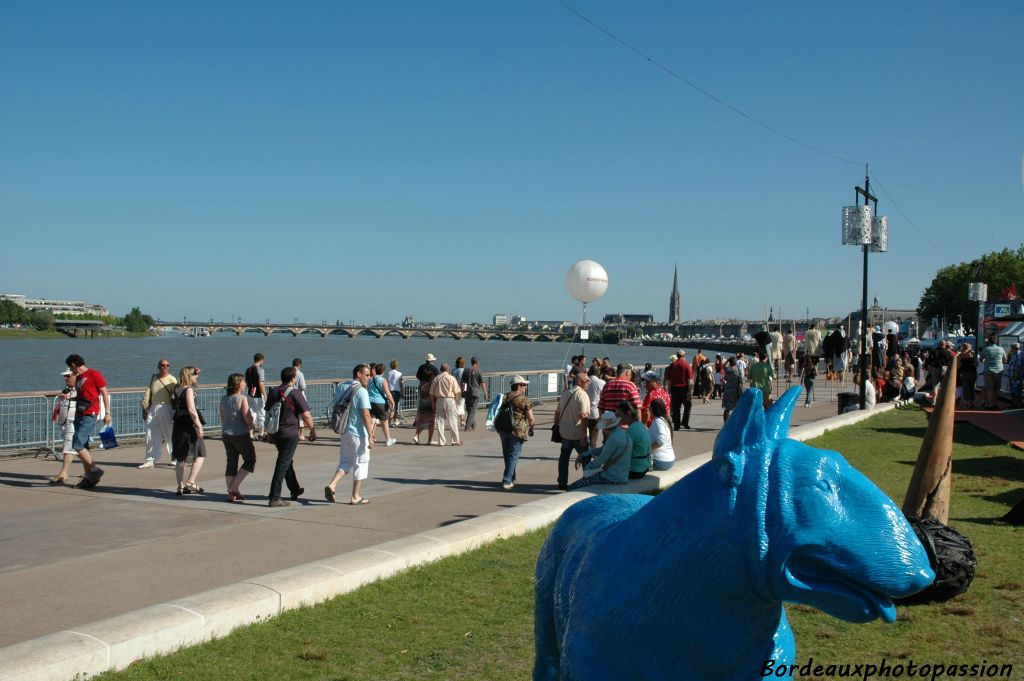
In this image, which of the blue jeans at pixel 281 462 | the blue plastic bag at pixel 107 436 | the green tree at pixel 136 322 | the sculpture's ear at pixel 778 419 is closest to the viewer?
the sculpture's ear at pixel 778 419

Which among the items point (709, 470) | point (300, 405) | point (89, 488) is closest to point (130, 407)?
point (89, 488)

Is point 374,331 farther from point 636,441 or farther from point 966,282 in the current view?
point 636,441

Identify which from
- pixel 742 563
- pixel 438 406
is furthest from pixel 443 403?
pixel 742 563

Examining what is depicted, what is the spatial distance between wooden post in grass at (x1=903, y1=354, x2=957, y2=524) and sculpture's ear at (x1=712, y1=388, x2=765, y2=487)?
3563 millimetres

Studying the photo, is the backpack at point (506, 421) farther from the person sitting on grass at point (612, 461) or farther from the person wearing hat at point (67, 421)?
the person wearing hat at point (67, 421)

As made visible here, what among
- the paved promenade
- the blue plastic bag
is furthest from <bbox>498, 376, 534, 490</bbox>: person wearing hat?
the blue plastic bag

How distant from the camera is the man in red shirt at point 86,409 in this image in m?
10.7

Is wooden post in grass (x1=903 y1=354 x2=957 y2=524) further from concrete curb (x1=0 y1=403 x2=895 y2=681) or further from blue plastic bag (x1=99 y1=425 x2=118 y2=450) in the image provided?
blue plastic bag (x1=99 y1=425 x2=118 y2=450)

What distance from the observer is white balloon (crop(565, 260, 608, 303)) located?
2239 centimetres

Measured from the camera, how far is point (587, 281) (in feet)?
73.5

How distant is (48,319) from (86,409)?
17230 centimetres

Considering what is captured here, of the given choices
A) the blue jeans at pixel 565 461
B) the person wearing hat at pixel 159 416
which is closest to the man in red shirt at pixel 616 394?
the blue jeans at pixel 565 461

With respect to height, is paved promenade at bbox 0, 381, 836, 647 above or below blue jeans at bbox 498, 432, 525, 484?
below

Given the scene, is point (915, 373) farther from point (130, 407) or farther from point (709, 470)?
point (709, 470)
